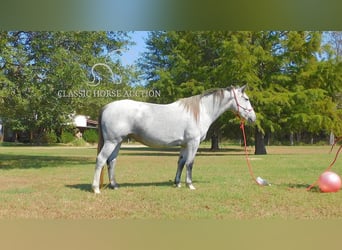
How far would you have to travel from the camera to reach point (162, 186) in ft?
17.1

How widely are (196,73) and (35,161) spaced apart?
301 cm

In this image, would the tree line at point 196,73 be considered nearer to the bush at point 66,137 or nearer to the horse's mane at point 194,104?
the bush at point 66,137

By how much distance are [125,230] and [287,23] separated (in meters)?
3.83

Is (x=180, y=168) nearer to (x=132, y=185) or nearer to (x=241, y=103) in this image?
(x=132, y=185)

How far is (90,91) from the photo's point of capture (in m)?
5.77

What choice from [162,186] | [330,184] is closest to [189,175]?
[162,186]

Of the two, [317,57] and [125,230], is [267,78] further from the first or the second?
[125,230]

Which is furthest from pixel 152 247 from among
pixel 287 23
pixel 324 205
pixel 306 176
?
pixel 287 23

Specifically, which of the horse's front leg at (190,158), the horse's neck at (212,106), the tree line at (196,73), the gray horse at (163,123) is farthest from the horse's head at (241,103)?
the tree line at (196,73)

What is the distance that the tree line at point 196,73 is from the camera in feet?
20.2

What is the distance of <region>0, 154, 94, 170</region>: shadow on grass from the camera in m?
6.74

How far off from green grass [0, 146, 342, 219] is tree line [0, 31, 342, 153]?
0.39m

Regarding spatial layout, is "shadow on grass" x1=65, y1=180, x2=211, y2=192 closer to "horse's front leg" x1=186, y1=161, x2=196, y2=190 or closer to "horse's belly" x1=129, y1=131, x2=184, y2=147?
"horse's front leg" x1=186, y1=161, x2=196, y2=190

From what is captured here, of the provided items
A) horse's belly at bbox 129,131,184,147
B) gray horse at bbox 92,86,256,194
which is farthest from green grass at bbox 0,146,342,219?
horse's belly at bbox 129,131,184,147
